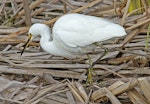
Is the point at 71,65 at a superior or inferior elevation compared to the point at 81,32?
inferior

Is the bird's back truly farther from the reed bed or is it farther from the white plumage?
the reed bed

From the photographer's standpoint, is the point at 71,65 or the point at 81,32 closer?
the point at 81,32

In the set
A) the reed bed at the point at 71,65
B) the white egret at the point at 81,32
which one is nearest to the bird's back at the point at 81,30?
the white egret at the point at 81,32

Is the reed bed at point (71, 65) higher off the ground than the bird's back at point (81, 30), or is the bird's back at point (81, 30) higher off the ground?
the bird's back at point (81, 30)

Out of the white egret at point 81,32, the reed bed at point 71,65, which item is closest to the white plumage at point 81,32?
the white egret at point 81,32

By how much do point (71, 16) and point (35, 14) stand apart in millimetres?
1353

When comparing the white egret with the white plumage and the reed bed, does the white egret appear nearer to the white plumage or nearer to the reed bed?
the white plumage

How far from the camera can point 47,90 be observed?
12.4 ft

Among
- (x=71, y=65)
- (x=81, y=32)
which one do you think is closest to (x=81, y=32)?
(x=81, y=32)

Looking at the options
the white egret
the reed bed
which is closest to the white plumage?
the white egret

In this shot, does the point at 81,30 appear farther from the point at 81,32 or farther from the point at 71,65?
the point at 71,65

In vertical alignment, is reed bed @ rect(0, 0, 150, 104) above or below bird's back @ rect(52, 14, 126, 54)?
below

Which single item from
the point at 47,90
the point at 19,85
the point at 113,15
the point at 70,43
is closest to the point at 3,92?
the point at 19,85

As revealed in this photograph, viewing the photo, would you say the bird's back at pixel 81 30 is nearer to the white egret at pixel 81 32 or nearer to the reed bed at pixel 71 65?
the white egret at pixel 81 32
